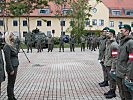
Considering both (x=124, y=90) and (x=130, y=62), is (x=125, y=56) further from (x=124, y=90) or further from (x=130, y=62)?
(x=124, y=90)

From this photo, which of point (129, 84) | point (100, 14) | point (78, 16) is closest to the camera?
point (129, 84)

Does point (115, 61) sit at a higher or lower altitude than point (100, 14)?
lower

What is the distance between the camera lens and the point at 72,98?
1047 centimetres

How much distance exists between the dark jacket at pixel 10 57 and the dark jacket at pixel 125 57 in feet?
9.16

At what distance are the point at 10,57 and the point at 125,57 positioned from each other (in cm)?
313

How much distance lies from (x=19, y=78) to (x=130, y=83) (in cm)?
876

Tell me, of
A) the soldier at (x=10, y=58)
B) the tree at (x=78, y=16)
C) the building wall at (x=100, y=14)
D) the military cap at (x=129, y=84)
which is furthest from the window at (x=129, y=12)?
the military cap at (x=129, y=84)

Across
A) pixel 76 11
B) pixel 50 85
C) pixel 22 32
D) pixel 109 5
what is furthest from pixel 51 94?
pixel 109 5

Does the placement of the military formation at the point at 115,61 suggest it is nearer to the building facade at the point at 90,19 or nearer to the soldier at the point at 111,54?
the soldier at the point at 111,54

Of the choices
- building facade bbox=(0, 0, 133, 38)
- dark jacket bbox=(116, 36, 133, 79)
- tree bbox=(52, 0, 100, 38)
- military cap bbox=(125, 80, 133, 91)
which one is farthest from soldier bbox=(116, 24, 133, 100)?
building facade bbox=(0, 0, 133, 38)

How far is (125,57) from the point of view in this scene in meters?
7.66

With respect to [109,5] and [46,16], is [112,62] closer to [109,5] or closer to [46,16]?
[46,16]

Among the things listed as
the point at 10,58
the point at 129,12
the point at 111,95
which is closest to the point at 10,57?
the point at 10,58

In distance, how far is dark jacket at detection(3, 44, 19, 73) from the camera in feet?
30.2
